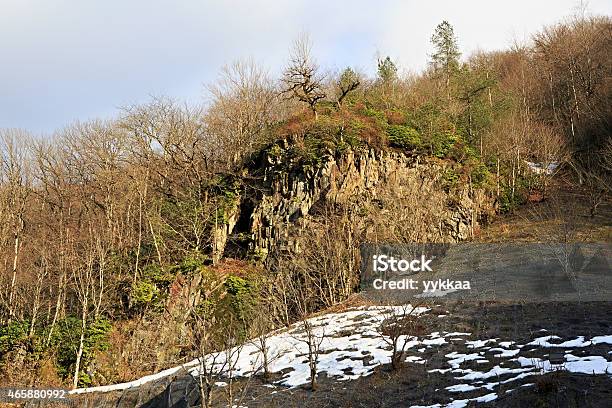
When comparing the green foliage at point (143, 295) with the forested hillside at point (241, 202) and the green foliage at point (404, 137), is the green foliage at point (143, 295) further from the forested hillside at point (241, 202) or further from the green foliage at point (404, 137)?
the green foliage at point (404, 137)

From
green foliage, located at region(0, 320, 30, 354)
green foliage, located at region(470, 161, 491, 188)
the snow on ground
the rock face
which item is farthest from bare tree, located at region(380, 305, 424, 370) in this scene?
green foliage, located at region(0, 320, 30, 354)

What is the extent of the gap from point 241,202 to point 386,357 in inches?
546

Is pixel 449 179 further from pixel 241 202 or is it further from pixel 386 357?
pixel 386 357

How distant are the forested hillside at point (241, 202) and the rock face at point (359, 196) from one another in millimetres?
79

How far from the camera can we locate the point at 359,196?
21.0 meters

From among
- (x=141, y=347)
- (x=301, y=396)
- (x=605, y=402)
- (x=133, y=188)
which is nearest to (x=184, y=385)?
(x=301, y=396)

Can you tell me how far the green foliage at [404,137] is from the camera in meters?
23.7

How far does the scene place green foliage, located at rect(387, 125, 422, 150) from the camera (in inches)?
933

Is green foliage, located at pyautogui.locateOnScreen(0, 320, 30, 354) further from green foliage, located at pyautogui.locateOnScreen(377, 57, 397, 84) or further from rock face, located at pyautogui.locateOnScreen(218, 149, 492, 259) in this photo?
green foliage, located at pyautogui.locateOnScreen(377, 57, 397, 84)

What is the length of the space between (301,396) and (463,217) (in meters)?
15.8

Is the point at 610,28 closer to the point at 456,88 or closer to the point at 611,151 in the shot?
the point at 456,88

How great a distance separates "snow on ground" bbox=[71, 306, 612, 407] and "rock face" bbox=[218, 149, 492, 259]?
5.50 metres

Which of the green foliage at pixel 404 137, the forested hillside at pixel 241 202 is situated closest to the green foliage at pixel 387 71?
the forested hillside at pixel 241 202

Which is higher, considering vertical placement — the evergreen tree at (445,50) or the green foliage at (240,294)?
the evergreen tree at (445,50)
